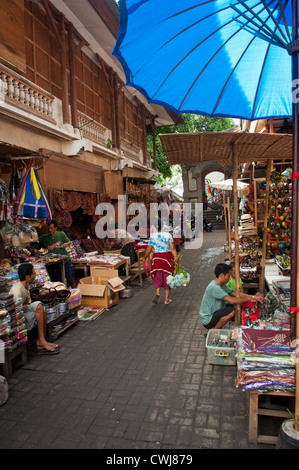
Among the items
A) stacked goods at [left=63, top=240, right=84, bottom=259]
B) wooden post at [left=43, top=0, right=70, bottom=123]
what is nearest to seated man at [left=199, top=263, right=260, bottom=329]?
stacked goods at [left=63, top=240, right=84, bottom=259]

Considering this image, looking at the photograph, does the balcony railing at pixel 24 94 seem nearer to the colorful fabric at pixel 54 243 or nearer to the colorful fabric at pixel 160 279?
the colorful fabric at pixel 54 243

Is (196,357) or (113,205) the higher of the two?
(113,205)

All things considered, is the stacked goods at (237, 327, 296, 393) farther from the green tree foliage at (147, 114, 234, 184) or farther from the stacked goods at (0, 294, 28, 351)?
the green tree foliage at (147, 114, 234, 184)

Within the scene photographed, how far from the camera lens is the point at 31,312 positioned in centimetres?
459

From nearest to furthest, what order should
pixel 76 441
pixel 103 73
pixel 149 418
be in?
pixel 76 441, pixel 149 418, pixel 103 73

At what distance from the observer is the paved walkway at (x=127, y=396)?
110 inches

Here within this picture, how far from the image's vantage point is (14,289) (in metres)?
4.45

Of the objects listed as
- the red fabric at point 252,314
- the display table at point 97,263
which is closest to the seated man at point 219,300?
the red fabric at point 252,314

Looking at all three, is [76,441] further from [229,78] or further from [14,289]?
[229,78]

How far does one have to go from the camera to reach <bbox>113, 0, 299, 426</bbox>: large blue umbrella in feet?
8.00

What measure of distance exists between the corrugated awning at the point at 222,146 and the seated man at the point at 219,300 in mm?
1680
